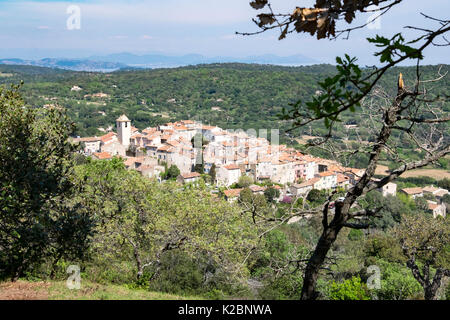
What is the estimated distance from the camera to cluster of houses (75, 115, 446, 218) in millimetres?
43312

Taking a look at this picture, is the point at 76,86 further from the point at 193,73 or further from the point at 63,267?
the point at 63,267

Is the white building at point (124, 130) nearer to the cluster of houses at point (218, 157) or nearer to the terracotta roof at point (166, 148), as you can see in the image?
the cluster of houses at point (218, 157)

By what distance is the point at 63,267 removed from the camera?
328 inches

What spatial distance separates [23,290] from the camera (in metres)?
5.58

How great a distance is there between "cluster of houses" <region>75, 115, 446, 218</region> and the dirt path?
33.6m

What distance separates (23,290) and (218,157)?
42198 mm

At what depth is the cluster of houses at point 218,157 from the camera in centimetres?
4331

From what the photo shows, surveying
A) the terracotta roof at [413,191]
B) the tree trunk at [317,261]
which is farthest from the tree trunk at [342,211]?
the terracotta roof at [413,191]

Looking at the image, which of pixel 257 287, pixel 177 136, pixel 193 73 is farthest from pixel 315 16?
pixel 193 73

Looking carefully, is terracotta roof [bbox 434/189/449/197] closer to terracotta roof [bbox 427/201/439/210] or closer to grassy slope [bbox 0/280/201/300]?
terracotta roof [bbox 427/201/439/210]

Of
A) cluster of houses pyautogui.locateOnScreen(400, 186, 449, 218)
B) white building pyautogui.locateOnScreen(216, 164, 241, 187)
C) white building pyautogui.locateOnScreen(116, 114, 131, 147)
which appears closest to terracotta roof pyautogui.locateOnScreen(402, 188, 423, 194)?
cluster of houses pyautogui.locateOnScreen(400, 186, 449, 218)

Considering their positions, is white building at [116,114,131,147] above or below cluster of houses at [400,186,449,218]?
above

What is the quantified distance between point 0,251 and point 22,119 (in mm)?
2120

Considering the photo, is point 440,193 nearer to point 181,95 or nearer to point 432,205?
point 432,205
